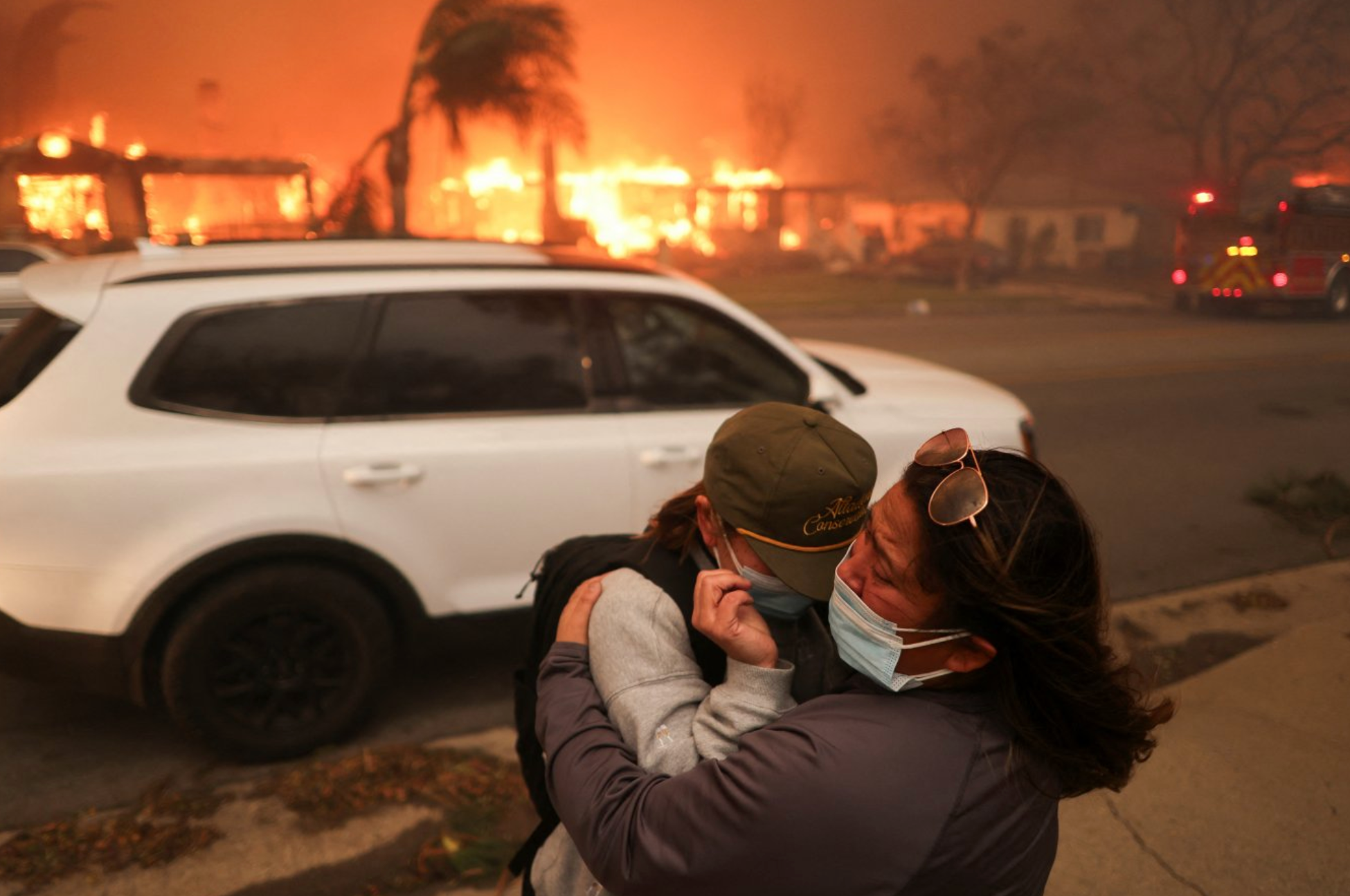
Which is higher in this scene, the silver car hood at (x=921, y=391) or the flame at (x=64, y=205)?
the flame at (x=64, y=205)

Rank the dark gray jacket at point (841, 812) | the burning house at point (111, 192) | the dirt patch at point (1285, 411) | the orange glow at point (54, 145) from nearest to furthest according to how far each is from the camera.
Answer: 1. the dark gray jacket at point (841, 812)
2. the dirt patch at point (1285, 411)
3. the burning house at point (111, 192)
4. the orange glow at point (54, 145)

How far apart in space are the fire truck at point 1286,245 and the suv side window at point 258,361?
386 cm

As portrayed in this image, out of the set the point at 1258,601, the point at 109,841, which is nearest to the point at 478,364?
the point at 109,841

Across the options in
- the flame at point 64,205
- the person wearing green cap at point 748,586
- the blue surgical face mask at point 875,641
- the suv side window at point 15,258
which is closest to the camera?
the blue surgical face mask at point 875,641

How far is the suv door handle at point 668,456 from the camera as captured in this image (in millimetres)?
3984

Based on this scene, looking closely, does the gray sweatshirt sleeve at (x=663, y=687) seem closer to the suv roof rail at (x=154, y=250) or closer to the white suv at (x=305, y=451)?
the white suv at (x=305, y=451)

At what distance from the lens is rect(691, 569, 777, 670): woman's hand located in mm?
1384

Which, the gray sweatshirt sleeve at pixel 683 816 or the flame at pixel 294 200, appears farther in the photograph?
the flame at pixel 294 200

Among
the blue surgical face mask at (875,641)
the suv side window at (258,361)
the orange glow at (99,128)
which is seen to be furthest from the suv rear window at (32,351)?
the orange glow at (99,128)

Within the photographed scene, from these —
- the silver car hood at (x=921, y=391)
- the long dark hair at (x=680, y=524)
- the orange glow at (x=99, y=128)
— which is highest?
the orange glow at (x=99, y=128)

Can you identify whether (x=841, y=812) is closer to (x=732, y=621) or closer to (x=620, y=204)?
(x=732, y=621)

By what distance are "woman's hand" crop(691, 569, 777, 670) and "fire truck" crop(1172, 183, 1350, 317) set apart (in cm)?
375

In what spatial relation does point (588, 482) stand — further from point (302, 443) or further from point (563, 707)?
point (563, 707)

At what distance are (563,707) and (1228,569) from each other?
558 centimetres
